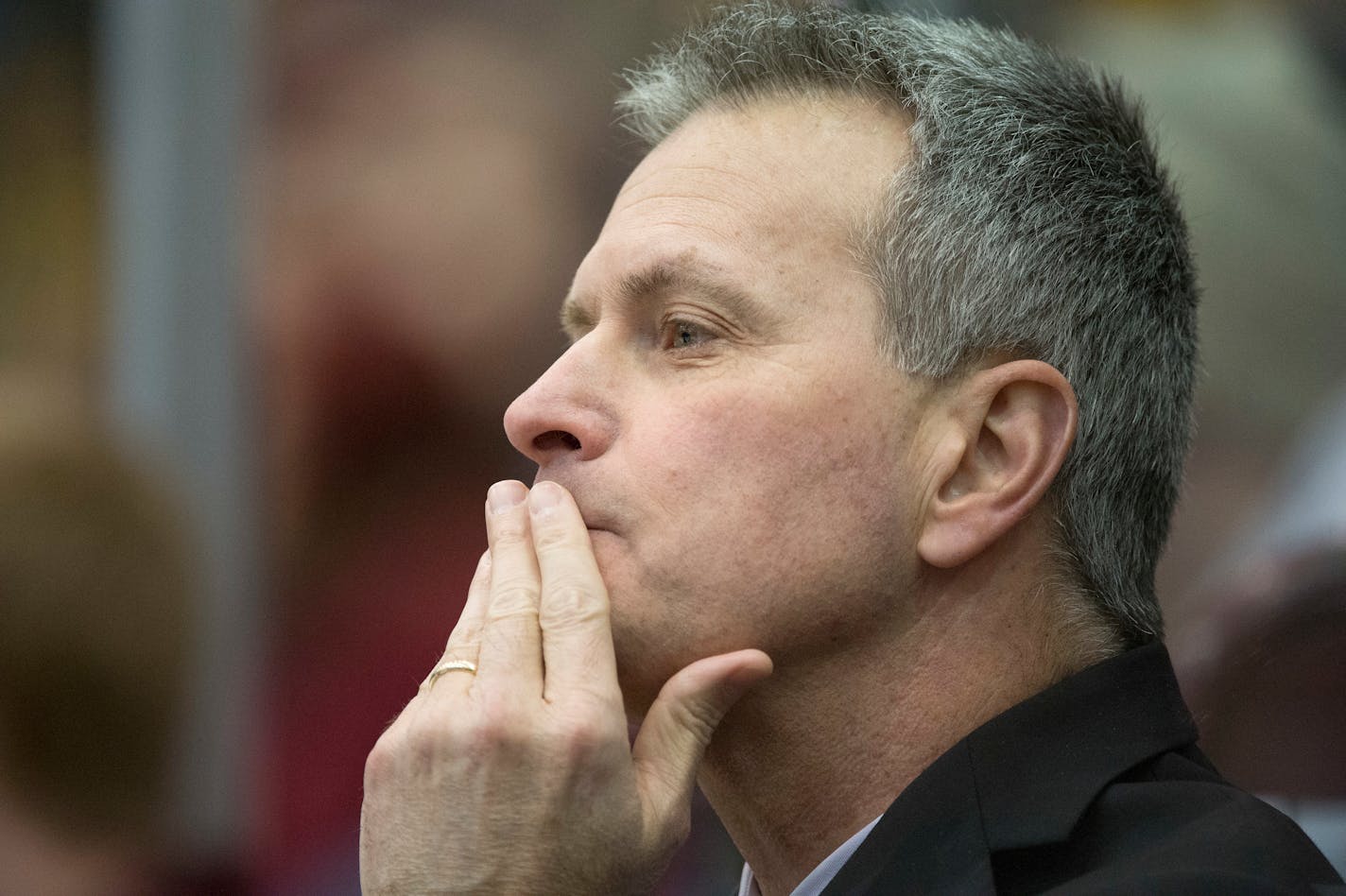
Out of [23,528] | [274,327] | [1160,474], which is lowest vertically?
[1160,474]

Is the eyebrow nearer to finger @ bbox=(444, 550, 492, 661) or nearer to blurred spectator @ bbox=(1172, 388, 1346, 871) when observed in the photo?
finger @ bbox=(444, 550, 492, 661)

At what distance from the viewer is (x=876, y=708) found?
2391 mm

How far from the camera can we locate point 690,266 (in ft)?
8.00

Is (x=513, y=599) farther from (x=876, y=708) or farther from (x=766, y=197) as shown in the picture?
(x=766, y=197)

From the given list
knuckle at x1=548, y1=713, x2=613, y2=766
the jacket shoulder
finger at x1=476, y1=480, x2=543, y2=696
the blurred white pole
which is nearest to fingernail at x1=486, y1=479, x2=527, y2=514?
finger at x1=476, y1=480, x2=543, y2=696

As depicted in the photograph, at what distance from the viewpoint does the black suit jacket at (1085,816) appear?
2010 mm

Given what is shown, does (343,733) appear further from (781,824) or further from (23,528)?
(781,824)

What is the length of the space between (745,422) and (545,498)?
0.33m

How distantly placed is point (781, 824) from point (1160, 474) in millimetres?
887

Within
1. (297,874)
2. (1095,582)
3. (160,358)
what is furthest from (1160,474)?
(160,358)

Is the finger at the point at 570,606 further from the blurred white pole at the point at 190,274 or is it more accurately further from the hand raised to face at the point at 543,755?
the blurred white pole at the point at 190,274

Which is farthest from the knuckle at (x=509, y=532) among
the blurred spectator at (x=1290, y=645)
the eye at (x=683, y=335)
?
the blurred spectator at (x=1290, y=645)

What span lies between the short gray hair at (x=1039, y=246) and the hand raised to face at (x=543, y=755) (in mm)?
625

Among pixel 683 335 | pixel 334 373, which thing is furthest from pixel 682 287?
pixel 334 373
